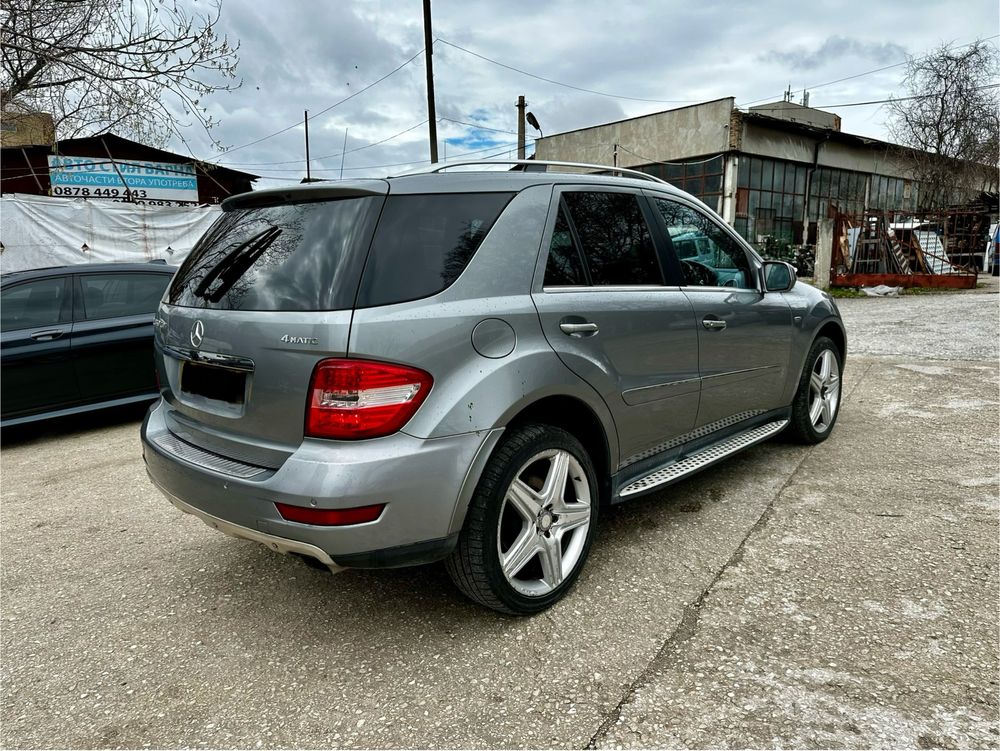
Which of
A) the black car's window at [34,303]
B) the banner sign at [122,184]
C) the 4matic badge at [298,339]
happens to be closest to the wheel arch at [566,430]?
the 4matic badge at [298,339]

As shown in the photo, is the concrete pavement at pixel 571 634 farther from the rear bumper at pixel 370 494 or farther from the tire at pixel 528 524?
the rear bumper at pixel 370 494

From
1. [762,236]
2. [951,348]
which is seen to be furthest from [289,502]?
[762,236]

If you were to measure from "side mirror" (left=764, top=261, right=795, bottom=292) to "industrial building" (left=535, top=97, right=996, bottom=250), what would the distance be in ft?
68.1

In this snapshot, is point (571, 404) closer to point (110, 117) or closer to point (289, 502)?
point (289, 502)

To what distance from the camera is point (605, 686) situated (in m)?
2.12

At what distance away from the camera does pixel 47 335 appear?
5.39 metres

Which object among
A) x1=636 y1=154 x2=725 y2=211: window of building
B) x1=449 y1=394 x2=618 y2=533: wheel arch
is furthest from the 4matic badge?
x1=636 y1=154 x2=725 y2=211: window of building

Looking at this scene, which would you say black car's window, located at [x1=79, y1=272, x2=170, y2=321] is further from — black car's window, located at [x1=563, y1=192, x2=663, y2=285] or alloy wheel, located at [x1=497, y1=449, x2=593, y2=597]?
Result: alloy wheel, located at [x1=497, y1=449, x2=593, y2=597]

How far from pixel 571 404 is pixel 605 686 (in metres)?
1.01

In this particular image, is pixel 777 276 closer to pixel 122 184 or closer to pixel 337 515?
pixel 337 515

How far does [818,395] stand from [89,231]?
1228 centimetres

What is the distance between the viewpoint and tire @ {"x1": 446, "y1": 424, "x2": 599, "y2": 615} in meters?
2.28

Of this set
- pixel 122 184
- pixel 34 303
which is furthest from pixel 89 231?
pixel 34 303

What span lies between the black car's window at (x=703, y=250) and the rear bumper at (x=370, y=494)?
169cm
